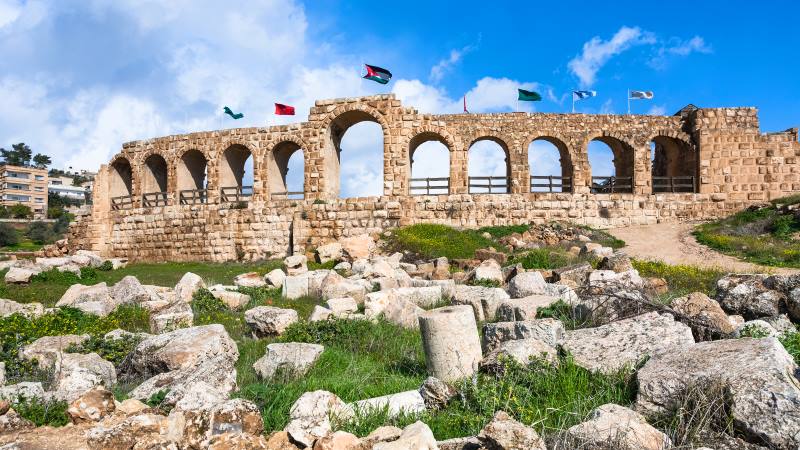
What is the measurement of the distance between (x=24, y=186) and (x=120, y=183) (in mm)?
63467

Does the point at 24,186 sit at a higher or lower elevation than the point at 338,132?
higher

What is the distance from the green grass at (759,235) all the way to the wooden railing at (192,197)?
776 inches

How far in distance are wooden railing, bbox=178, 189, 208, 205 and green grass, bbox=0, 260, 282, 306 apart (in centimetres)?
330

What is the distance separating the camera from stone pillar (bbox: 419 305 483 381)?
544cm

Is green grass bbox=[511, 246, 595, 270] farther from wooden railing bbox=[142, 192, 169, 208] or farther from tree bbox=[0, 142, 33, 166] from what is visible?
tree bbox=[0, 142, 33, 166]

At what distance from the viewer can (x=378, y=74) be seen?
21.0 metres

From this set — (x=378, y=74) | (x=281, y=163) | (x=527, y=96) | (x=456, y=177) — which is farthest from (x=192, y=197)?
(x=527, y=96)

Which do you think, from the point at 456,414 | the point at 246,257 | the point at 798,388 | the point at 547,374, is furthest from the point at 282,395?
the point at 246,257

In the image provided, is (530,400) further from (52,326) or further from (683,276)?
(683,276)

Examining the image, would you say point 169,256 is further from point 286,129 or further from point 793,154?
point 793,154

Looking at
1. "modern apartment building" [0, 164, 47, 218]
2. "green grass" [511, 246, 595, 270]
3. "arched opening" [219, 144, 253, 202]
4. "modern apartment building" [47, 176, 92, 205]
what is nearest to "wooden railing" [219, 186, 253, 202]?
"arched opening" [219, 144, 253, 202]

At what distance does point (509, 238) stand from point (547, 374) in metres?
12.9

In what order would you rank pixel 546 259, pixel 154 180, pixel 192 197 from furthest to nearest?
pixel 154 180
pixel 192 197
pixel 546 259

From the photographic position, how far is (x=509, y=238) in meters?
17.6
